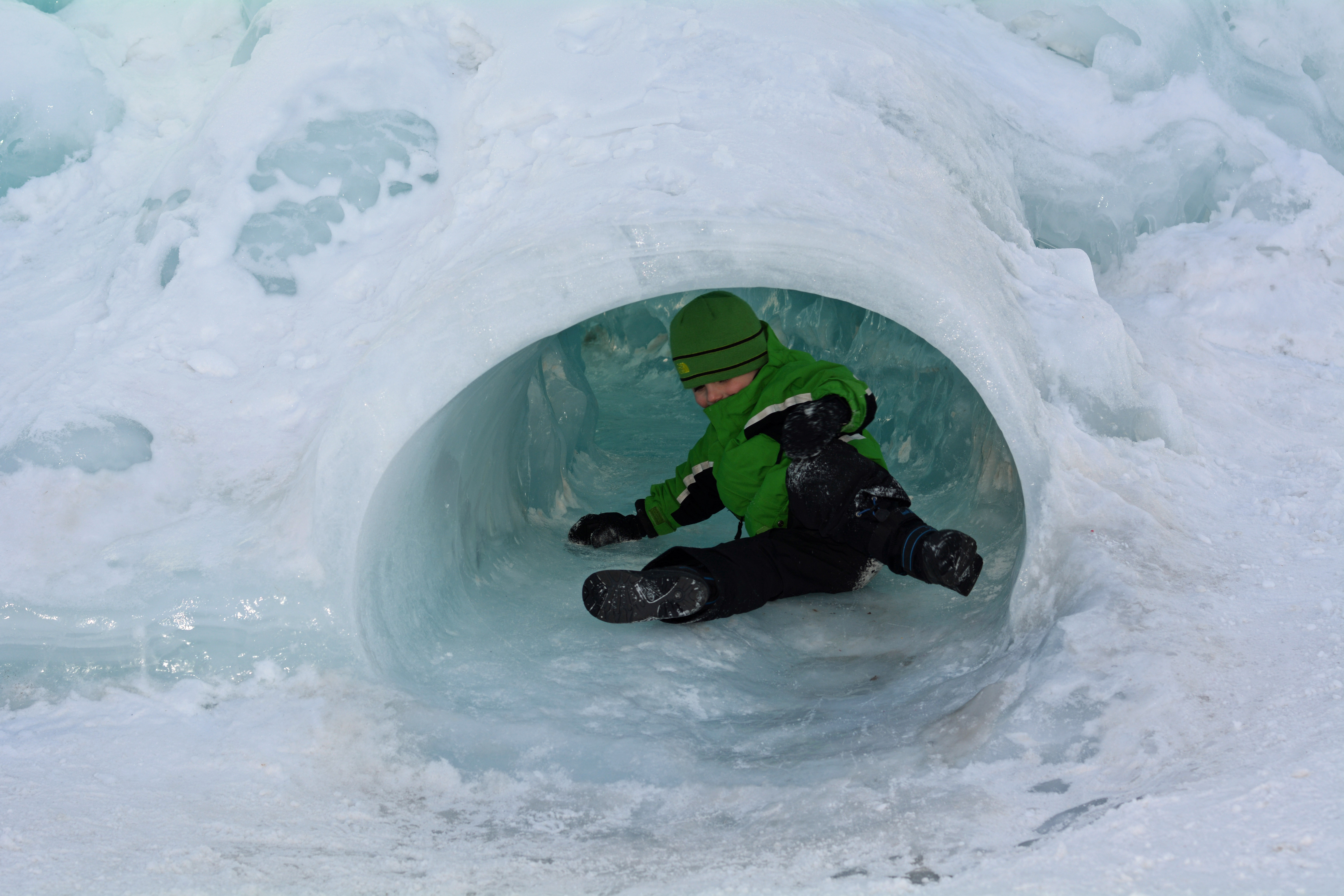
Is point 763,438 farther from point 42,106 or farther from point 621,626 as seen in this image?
point 42,106

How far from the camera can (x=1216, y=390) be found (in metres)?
2.95

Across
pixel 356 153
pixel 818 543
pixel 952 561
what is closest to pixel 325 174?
pixel 356 153

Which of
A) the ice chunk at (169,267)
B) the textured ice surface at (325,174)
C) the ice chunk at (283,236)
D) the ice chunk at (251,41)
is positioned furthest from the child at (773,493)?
the ice chunk at (251,41)

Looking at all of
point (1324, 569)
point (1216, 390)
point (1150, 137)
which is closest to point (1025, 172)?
point (1150, 137)

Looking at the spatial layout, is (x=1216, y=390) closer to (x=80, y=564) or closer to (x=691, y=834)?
(x=691, y=834)

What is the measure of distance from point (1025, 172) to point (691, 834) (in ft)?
8.06

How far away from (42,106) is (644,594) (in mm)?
2288

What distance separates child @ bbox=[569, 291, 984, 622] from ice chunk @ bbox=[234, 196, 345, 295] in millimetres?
885

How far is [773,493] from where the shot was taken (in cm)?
267

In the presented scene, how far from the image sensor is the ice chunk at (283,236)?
243cm

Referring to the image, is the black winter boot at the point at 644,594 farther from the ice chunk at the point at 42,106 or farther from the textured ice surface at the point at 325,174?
the ice chunk at the point at 42,106

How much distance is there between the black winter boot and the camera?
88.4 inches

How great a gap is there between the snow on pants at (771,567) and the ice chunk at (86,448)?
46.0 inches

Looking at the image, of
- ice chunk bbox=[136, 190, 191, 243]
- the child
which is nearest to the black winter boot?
the child
